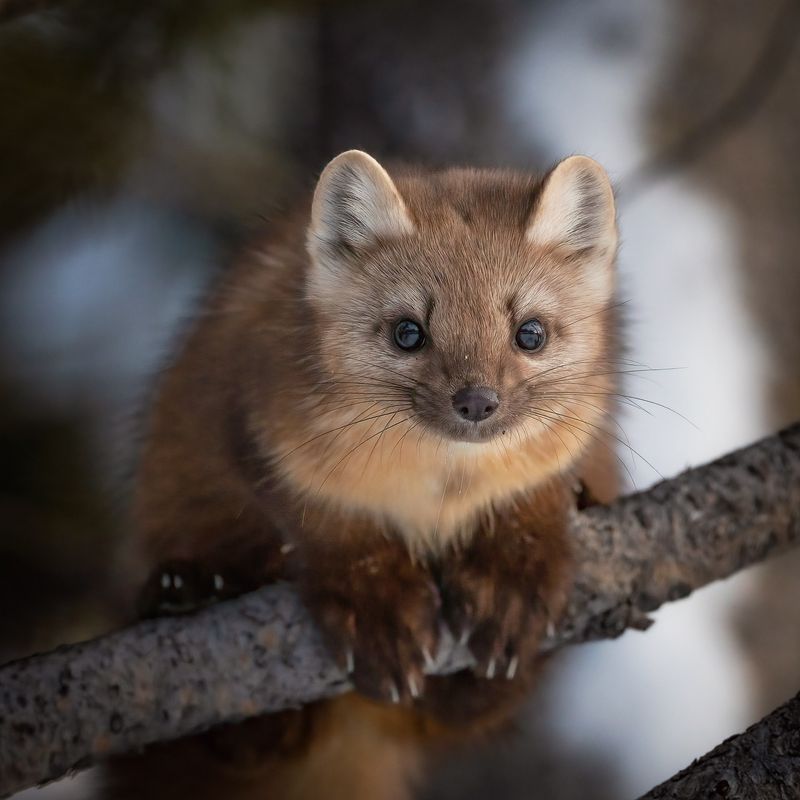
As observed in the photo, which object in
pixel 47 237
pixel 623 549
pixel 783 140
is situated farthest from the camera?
pixel 783 140

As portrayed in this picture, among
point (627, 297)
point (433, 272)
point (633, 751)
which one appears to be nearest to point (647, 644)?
point (633, 751)

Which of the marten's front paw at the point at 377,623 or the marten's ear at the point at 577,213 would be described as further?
the marten's front paw at the point at 377,623

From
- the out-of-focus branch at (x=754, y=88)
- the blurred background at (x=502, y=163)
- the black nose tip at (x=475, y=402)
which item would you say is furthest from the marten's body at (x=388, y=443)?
the out-of-focus branch at (x=754, y=88)

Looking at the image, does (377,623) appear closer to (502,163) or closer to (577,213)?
(577,213)

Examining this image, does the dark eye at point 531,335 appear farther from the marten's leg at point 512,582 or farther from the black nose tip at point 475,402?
the marten's leg at point 512,582

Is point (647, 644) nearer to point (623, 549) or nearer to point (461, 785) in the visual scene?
point (461, 785)

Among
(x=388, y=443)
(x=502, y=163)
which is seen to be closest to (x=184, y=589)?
(x=388, y=443)
